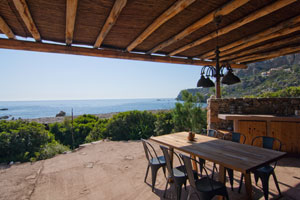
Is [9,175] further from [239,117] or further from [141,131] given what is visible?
[239,117]

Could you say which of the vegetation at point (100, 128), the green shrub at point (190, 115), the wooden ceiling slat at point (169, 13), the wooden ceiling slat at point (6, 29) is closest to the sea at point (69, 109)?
the green shrub at point (190, 115)

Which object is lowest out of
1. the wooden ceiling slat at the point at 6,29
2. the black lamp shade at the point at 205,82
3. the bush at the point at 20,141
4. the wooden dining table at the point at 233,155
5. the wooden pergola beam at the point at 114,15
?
the bush at the point at 20,141

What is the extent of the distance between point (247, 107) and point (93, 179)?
14.7 feet

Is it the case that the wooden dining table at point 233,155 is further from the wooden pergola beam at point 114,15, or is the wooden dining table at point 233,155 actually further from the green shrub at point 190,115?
the green shrub at point 190,115

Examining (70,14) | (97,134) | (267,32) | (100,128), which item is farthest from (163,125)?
(70,14)

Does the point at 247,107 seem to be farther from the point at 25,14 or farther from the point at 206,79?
the point at 25,14

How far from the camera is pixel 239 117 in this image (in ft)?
14.0

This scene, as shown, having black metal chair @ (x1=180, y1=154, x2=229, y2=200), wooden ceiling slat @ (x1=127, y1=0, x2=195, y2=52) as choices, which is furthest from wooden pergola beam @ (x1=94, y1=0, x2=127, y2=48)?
black metal chair @ (x1=180, y1=154, x2=229, y2=200)

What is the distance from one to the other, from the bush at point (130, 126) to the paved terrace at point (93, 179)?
212 centimetres

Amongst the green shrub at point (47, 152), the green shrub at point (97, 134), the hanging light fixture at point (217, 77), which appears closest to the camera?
the hanging light fixture at point (217, 77)

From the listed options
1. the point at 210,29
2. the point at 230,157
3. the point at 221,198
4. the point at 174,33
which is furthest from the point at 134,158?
the point at 210,29

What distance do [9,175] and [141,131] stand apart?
4.31 metres

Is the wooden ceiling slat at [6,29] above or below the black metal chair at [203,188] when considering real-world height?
above

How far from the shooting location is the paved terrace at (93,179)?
2.56m
